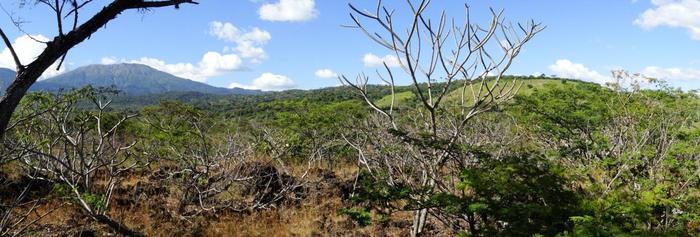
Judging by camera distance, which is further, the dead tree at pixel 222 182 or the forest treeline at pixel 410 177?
the dead tree at pixel 222 182

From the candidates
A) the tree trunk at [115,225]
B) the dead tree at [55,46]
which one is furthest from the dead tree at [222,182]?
the dead tree at [55,46]

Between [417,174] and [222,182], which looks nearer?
Answer: [417,174]

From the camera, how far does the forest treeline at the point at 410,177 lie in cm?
372

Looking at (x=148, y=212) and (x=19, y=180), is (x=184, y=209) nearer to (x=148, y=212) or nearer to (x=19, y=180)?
(x=148, y=212)

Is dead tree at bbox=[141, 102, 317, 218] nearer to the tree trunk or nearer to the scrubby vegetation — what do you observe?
the scrubby vegetation

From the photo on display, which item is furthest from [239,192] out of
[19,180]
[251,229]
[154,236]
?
[19,180]

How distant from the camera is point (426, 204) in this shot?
3.80 metres

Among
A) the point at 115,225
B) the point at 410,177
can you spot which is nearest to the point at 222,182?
the point at 115,225

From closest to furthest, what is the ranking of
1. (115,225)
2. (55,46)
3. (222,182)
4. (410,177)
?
(55,46)
(410,177)
(115,225)
(222,182)

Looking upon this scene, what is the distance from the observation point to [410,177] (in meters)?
4.54

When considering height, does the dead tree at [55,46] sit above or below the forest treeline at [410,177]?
above

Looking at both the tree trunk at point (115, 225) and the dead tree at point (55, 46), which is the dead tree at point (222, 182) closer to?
the tree trunk at point (115, 225)

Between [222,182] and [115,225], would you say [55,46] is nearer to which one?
[115,225]

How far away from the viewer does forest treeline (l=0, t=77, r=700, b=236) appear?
3723mm
